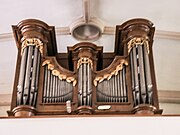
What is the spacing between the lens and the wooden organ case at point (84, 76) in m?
4.66

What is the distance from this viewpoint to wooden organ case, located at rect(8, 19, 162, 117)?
15.3ft

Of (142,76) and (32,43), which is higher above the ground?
Answer: (32,43)

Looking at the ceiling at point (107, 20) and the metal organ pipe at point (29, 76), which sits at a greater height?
the ceiling at point (107, 20)

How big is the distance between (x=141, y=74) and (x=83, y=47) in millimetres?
822

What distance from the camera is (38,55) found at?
510cm

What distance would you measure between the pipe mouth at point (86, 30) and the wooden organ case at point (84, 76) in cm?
82

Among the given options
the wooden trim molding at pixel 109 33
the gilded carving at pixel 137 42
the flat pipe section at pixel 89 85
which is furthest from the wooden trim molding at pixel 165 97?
the flat pipe section at pixel 89 85

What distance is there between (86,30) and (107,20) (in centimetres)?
36

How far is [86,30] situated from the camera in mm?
6305

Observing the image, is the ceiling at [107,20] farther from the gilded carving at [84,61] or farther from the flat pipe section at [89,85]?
the flat pipe section at [89,85]

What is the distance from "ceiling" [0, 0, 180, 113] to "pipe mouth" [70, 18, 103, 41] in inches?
3.2

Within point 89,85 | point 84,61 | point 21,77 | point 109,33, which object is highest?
point 109,33

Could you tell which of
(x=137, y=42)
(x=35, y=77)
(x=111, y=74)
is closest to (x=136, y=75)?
(x=111, y=74)

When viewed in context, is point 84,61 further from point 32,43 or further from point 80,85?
point 32,43
